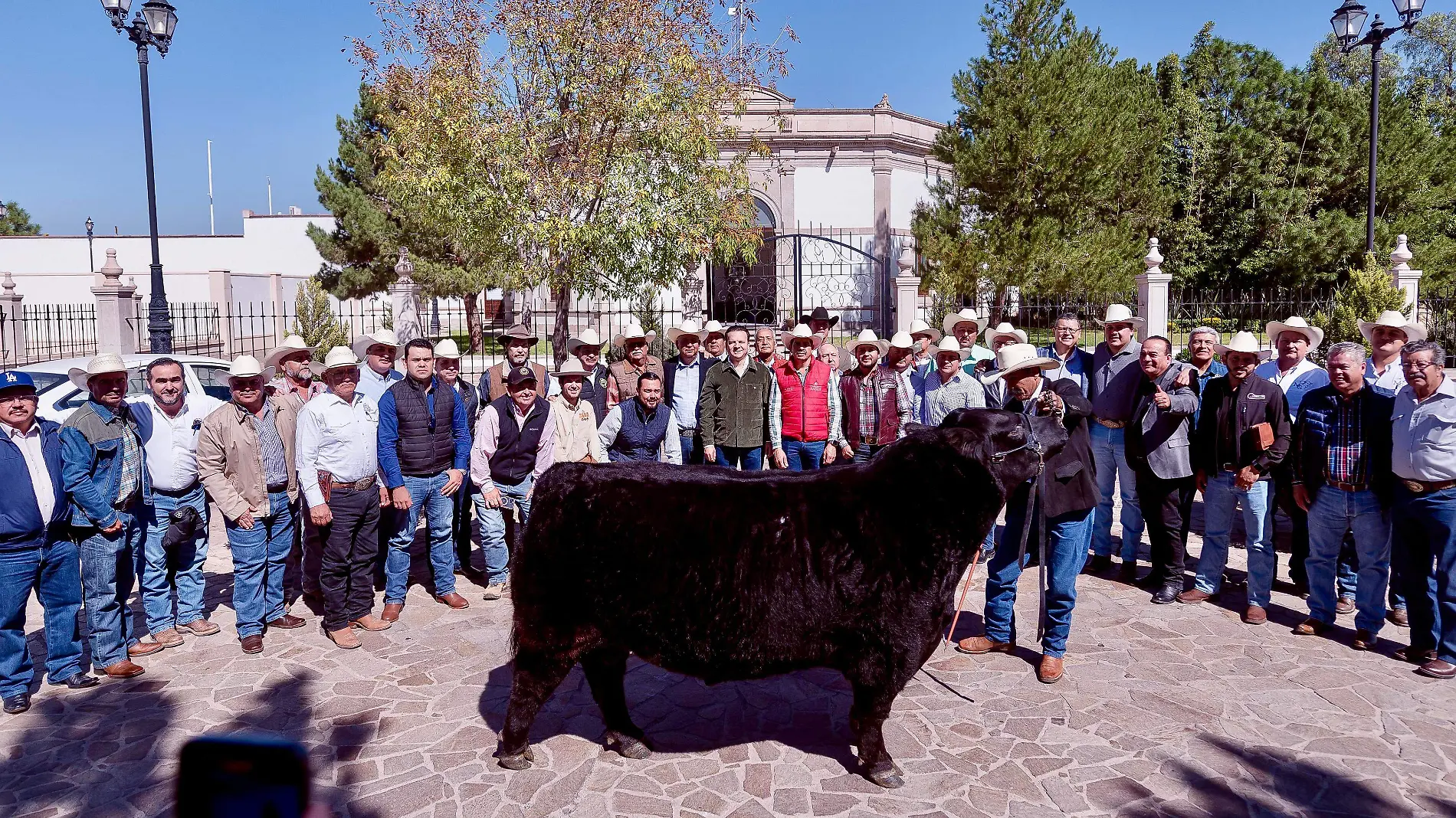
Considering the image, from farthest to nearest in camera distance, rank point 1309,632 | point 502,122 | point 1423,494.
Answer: point 502,122, point 1309,632, point 1423,494

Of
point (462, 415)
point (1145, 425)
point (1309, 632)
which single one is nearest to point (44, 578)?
point (462, 415)

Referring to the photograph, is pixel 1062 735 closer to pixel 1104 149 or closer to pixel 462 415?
pixel 462 415

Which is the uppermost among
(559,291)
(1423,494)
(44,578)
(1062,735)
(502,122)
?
(502,122)

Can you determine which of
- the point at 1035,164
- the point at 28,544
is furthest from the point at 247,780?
the point at 1035,164

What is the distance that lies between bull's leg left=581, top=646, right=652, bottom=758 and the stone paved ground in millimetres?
74

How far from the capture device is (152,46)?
13594 mm

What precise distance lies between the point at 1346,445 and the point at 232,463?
282 inches

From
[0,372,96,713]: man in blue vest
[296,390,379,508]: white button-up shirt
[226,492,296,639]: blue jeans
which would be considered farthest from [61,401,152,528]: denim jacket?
[296,390,379,508]: white button-up shirt

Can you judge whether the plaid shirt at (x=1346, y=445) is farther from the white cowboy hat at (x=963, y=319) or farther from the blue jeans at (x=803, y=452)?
the blue jeans at (x=803, y=452)

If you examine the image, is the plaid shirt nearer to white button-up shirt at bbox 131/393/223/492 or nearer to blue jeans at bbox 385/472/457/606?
→ blue jeans at bbox 385/472/457/606

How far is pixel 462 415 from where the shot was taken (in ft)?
22.0

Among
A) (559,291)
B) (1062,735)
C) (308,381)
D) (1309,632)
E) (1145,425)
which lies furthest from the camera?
(559,291)

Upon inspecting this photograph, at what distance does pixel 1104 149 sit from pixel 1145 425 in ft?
66.0

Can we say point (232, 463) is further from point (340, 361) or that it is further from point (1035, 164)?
point (1035, 164)
